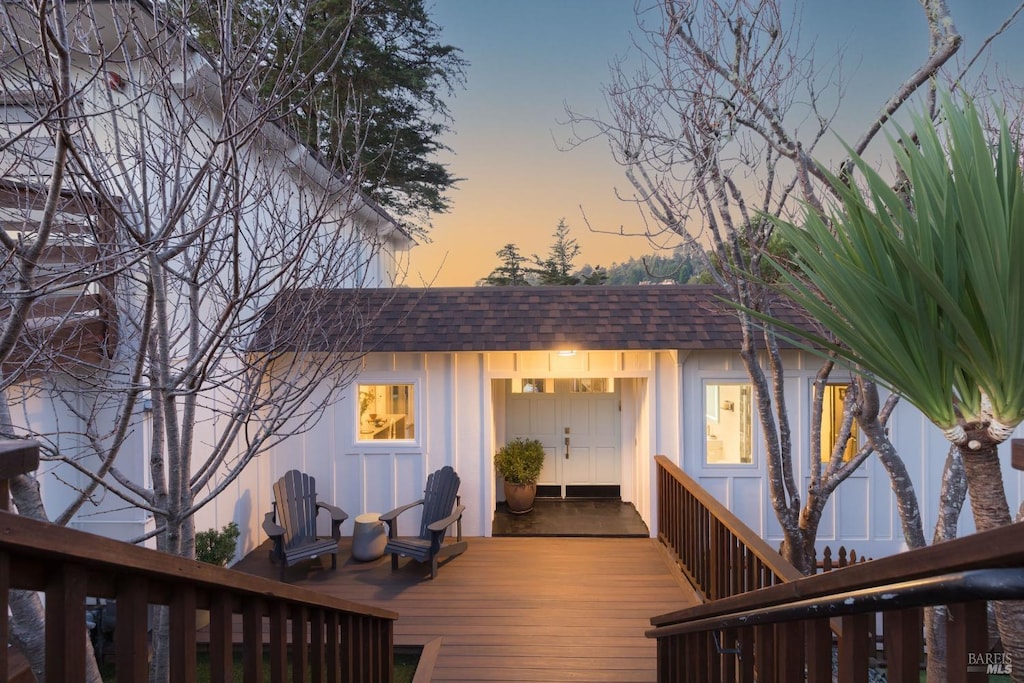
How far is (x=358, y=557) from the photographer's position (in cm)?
659

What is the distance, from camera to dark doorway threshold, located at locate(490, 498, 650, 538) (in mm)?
7379

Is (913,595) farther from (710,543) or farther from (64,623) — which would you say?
(710,543)

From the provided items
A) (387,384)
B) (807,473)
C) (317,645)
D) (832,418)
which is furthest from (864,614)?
(832,418)

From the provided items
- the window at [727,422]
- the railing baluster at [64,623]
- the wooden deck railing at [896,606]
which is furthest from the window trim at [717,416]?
the railing baluster at [64,623]

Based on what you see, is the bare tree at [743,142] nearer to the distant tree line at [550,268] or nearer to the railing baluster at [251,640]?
the railing baluster at [251,640]

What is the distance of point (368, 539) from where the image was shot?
21.8 ft

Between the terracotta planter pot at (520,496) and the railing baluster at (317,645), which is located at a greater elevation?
the railing baluster at (317,645)

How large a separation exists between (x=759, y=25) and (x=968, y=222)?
11.8ft

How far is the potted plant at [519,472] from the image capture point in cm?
822

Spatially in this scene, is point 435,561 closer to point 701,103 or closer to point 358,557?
point 358,557

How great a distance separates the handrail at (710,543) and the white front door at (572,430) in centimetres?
252

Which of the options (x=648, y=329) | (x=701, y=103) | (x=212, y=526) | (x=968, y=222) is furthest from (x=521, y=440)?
(x=968, y=222)

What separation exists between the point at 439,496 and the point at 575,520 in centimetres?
226

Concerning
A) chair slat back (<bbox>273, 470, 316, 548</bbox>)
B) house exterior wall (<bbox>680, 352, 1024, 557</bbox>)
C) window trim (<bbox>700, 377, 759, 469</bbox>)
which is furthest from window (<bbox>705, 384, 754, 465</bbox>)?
chair slat back (<bbox>273, 470, 316, 548</bbox>)
